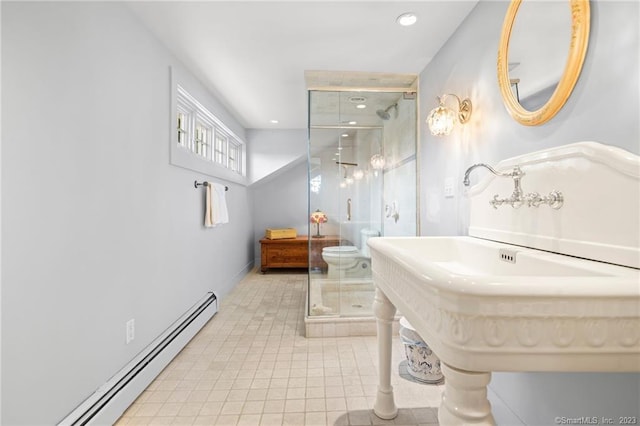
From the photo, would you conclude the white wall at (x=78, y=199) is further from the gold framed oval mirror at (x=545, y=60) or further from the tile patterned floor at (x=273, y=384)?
the gold framed oval mirror at (x=545, y=60)

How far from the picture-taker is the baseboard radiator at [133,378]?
133cm

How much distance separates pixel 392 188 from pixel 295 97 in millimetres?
1404

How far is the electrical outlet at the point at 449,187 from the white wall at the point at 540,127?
40 millimetres

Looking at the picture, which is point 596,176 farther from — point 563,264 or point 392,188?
point 392,188

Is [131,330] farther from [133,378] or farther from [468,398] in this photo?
[468,398]

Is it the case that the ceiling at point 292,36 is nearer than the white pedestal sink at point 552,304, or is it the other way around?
the white pedestal sink at point 552,304

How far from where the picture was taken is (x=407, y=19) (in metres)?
1.82

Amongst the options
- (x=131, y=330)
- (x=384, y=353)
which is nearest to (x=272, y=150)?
(x=131, y=330)

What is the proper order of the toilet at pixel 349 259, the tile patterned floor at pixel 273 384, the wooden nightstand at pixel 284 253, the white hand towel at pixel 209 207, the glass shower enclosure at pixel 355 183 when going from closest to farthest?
1. the tile patterned floor at pixel 273 384
2. the glass shower enclosure at pixel 355 183
3. the white hand towel at pixel 209 207
4. the toilet at pixel 349 259
5. the wooden nightstand at pixel 284 253

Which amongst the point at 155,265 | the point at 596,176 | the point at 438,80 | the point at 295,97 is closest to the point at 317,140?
the point at 295,97

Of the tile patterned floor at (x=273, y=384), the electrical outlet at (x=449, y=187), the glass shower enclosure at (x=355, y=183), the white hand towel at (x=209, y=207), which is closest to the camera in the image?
the tile patterned floor at (x=273, y=384)

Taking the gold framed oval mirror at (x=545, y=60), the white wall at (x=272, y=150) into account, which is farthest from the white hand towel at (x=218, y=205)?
the gold framed oval mirror at (x=545, y=60)

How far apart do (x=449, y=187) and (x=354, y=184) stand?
1151 millimetres

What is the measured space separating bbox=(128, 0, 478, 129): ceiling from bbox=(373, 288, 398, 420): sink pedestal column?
1.60 metres
